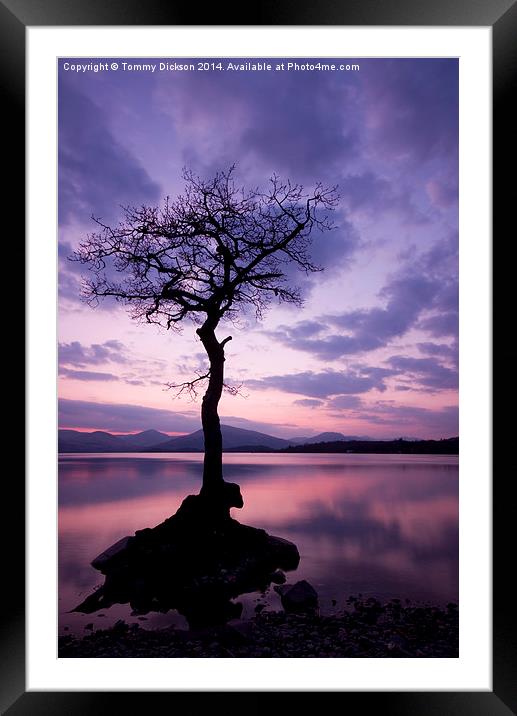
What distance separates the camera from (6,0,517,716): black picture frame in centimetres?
242

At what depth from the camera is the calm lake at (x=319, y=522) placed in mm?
3414

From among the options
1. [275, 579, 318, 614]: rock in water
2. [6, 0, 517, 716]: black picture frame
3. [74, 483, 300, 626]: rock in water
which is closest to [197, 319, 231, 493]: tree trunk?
[74, 483, 300, 626]: rock in water

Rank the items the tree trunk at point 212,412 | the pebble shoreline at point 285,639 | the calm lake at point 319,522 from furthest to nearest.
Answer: the tree trunk at point 212,412, the calm lake at point 319,522, the pebble shoreline at point 285,639

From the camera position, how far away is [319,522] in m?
5.46

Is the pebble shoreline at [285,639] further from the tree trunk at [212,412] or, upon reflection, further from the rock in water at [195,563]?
the tree trunk at [212,412]

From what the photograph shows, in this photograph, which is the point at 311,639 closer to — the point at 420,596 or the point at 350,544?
the point at 420,596
